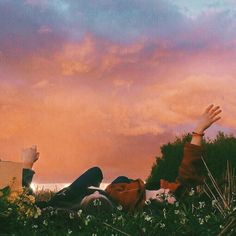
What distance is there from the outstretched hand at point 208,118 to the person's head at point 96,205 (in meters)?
2.07

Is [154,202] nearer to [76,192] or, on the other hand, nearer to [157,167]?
[76,192]

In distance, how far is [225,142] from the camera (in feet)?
36.0

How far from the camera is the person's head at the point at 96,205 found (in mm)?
6687

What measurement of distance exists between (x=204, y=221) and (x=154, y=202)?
161 centimetres

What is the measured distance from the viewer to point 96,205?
6.78 metres

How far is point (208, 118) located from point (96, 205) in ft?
7.60

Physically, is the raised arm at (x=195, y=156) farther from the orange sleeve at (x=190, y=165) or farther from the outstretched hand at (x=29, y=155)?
the outstretched hand at (x=29, y=155)

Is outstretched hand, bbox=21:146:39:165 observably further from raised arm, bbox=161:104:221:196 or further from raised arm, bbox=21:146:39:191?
raised arm, bbox=161:104:221:196

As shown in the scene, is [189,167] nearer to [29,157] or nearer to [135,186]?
[135,186]

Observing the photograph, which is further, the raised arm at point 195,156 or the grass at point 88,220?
the raised arm at point 195,156

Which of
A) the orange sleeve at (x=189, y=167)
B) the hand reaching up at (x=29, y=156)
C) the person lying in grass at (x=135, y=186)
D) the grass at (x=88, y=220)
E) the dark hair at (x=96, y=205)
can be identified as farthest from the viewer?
the hand reaching up at (x=29, y=156)

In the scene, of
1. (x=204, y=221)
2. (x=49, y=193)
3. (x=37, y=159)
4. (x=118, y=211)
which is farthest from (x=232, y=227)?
(x=49, y=193)

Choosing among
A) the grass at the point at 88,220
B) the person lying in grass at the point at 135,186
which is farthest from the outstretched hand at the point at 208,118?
the grass at the point at 88,220

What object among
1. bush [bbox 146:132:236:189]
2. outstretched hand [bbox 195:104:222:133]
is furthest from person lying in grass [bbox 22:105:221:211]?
bush [bbox 146:132:236:189]
